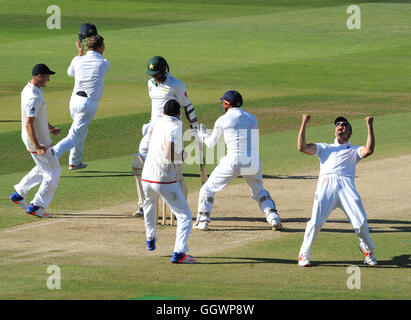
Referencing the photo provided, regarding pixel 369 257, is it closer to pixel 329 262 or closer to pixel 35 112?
pixel 329 262

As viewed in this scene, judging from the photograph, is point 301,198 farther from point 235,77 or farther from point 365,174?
point 235,77

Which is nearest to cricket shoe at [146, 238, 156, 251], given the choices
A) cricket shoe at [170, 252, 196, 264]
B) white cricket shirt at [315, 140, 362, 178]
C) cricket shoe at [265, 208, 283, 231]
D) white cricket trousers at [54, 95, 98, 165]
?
cricket shoe at [170, 252, 196, 264]

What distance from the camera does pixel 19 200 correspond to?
15.9 m

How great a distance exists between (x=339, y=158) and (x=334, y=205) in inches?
24.3

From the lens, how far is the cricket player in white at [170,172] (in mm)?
12875

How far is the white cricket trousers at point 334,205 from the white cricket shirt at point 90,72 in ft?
25.5

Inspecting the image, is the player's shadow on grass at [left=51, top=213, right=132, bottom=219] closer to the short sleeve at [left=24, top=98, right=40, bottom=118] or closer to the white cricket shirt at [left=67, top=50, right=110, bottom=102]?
the short sleeve at [left=24, top=98, right=40, bottom=118]

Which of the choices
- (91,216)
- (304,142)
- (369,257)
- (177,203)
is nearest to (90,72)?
(91,216)

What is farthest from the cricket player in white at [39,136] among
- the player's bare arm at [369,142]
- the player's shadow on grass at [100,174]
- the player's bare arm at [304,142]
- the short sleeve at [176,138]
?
the player's bare arm at [369,142]

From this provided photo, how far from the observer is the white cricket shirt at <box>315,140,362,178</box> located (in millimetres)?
12954

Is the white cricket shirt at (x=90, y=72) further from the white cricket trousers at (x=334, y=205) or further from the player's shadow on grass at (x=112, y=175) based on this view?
the white cricket trousers at (x=334, y=205)

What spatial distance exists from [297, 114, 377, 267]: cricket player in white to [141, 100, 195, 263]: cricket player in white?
1504 millimetres

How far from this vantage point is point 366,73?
35.5 m
